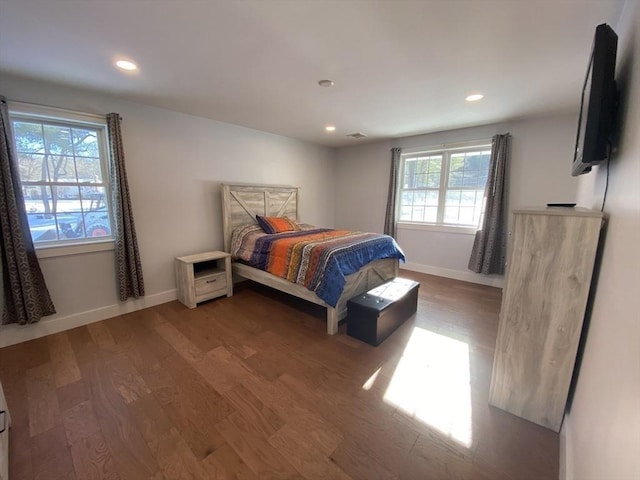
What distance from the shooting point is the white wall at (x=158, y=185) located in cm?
253

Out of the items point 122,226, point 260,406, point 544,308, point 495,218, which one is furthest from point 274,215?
point 544,308

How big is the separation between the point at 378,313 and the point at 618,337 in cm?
153

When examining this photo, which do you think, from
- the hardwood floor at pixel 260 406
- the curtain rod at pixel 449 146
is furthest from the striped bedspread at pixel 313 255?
the curtain rod at pixel 449 146

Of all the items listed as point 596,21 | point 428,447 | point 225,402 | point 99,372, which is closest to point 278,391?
point 225,402

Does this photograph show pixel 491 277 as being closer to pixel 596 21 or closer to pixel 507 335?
pixel 507 335

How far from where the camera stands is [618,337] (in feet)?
2.73

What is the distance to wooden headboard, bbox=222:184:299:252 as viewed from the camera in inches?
144

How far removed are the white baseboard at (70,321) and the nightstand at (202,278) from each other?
0.33 metres

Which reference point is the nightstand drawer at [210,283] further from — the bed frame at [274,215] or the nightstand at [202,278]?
the bed frame at [274,215]

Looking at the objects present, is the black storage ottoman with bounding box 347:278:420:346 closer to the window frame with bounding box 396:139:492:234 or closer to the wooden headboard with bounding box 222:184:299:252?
the window frame with bounding box 396:139:492:234

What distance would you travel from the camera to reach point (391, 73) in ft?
7.14

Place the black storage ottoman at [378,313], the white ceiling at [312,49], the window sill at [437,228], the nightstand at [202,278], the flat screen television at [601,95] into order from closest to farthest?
the flat screen television at [601,95], the white ceiling at [312,49], the black storage ottoman at [378,313], the nightstand at [202,278], the window sill at [437,228]

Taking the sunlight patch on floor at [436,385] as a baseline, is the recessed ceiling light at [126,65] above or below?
above

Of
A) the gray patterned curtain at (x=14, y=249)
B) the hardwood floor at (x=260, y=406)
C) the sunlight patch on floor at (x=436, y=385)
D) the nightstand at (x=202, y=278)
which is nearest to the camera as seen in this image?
the hardwood floor at (x=260, y=406)
